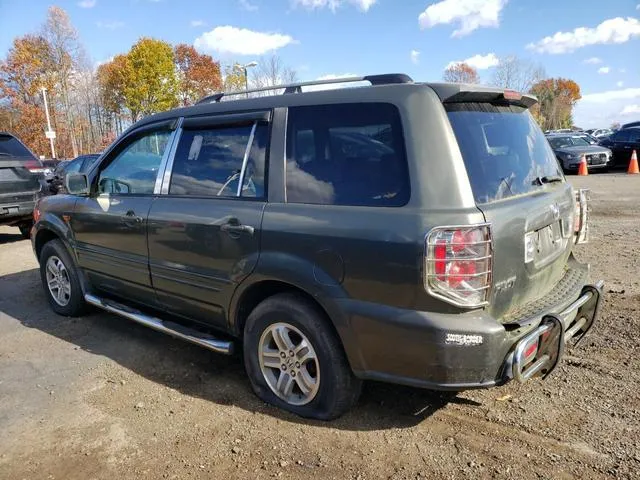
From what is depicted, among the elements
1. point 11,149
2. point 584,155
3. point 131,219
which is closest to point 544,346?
point 131,219

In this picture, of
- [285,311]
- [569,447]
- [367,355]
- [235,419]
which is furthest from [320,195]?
[569,447]

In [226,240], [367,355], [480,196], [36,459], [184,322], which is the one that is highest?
[480,196]

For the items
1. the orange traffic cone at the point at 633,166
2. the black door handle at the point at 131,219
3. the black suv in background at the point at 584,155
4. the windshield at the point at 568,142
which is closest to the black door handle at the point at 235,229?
the black door handle at the point at 131,219

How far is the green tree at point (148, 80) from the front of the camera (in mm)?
45406

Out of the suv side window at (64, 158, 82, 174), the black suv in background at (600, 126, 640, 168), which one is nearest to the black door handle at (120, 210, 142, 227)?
the suv side window at (64, 158, 82, 174)

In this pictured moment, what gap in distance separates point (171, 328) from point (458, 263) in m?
2.29

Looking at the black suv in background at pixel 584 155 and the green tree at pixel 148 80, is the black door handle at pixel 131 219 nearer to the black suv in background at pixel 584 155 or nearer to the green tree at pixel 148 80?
the black suv in background at pixel 584 155

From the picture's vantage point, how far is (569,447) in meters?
2.64

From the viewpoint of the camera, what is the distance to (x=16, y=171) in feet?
29.7

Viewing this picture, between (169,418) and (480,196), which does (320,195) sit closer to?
(480,196)

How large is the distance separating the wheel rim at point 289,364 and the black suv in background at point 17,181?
773cm

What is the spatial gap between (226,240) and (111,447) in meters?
1.39

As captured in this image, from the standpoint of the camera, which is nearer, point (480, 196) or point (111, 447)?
point (480, 196)

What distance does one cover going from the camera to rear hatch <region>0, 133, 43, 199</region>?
8.87 m
